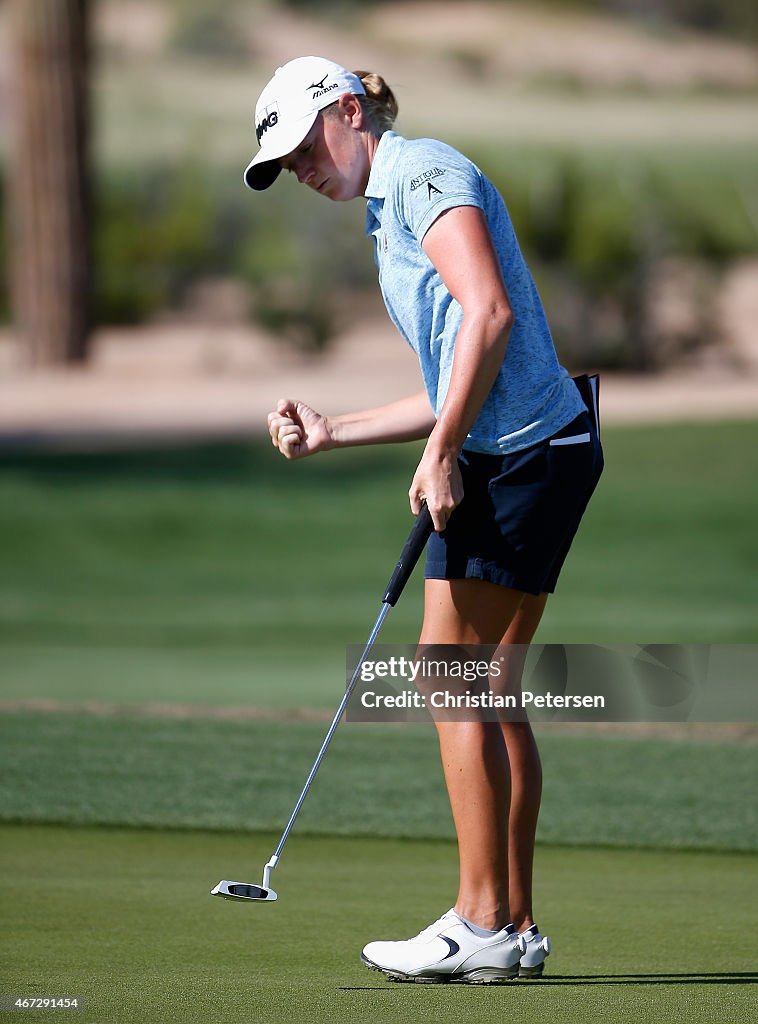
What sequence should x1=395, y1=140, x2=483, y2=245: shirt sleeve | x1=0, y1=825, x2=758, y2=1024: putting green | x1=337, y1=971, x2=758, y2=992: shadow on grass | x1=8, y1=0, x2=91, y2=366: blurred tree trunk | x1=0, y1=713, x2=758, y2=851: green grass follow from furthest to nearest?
x1=8, y1=0, x2=91, y2=366: blurred tree trunk, x1=0, y1=713, x2=758, y2=851: green grass, x1=337, y1=971, x2=758, y2=992: shadow on grass, x1=395, y1=140, x2=483, y2=245: shirt sleeve, x1=0, y1=825, x2=758, y2=1024: putting green

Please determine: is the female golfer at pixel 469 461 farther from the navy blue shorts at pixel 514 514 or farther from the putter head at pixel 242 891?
the putter head at pixel 242 891

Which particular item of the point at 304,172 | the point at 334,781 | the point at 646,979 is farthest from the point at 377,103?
the point at 334,781

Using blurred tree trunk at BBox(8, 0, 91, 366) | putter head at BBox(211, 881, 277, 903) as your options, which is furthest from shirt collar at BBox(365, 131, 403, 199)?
blurred tree trunk at BBox(8, 0, 91, 366)

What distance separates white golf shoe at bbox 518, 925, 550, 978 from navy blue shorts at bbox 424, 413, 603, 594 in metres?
0.66

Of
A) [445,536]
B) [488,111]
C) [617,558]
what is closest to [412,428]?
[445,536]

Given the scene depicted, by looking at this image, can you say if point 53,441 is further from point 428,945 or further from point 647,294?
point 428,945

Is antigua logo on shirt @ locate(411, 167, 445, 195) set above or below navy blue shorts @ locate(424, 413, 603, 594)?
above

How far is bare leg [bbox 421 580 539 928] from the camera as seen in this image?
3287 millimetres

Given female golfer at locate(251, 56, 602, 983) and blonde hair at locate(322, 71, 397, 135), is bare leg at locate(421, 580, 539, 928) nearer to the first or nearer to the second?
female golfer at locate(251, 56, 602, 983)

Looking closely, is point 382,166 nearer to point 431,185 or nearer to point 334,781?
point 431,185

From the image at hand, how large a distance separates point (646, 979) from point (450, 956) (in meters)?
0.37

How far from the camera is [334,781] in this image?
5.87 m

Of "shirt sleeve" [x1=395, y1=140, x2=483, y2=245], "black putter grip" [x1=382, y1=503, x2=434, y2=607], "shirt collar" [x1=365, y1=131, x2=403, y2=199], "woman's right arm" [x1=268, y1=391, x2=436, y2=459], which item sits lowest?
"black putter grip" [x1=382, y1=503, x2=434, y2=607]

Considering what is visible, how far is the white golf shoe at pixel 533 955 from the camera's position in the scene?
328 centimetres
